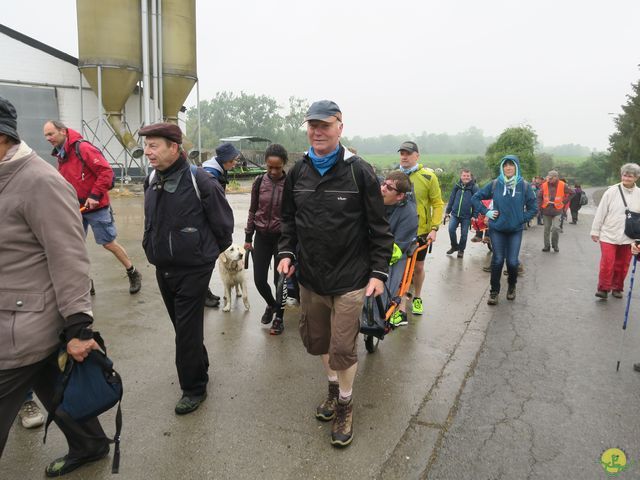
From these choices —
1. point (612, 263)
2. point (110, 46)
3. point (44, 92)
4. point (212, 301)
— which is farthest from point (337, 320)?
point (44, 92)

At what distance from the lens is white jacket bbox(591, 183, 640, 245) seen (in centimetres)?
632

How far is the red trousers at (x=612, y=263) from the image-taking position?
6.54 m

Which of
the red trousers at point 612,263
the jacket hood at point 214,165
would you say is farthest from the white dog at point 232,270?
the red trousers at point 612,263

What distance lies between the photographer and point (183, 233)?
3.18 metres

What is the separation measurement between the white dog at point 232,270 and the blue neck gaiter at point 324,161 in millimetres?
2682

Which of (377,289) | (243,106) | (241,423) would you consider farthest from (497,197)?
(243,106)

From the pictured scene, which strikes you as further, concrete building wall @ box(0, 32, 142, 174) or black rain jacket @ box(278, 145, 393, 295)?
concrete building wall @ box(0, 32, 142, 174)

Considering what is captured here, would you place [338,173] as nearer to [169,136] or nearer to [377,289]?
[377,289]

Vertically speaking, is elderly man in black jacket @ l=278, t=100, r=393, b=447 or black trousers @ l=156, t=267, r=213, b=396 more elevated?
elderly man in black jacket @ l=278, t=100, r=393, b=447

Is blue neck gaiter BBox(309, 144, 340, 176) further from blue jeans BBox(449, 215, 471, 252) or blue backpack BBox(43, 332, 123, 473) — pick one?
blue jeans BBox(449, 215, 471, 252)

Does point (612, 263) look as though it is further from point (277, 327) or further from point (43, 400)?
point (43, 400)

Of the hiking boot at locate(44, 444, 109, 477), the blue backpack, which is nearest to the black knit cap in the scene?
the blue backpack

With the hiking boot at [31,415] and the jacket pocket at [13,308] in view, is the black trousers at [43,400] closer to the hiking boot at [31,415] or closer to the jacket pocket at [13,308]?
the jacket pocket at [13,308]

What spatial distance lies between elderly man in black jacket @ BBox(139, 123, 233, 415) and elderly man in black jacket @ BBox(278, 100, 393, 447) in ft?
2.30
